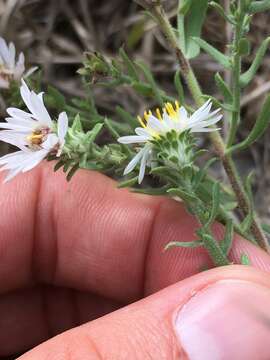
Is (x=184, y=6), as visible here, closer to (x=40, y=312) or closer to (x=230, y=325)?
(x=230, y=325)

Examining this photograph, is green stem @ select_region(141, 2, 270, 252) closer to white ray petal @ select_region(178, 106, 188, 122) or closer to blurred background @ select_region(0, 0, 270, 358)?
white ray petal @ select_region(178, 106, 188, 122)

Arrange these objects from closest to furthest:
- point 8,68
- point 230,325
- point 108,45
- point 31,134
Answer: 1. point 230,325
2. point 31,134
3. point 8,68
4. point 108,45

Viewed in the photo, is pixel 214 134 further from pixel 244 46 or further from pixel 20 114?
pixel 20 114

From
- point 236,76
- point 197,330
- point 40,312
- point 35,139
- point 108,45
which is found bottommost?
point 40,312

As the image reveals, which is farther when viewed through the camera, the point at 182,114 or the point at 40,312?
the point at 40,312

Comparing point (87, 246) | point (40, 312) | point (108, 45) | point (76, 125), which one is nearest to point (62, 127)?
point (76, 125)

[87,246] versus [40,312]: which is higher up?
[87,246]

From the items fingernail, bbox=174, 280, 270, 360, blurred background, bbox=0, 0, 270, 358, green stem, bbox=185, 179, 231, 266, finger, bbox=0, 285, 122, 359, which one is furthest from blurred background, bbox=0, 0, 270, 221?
fingernail, bbox=174, 280, 270, 360

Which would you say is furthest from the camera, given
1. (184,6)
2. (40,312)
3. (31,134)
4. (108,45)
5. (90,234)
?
(108,45)
